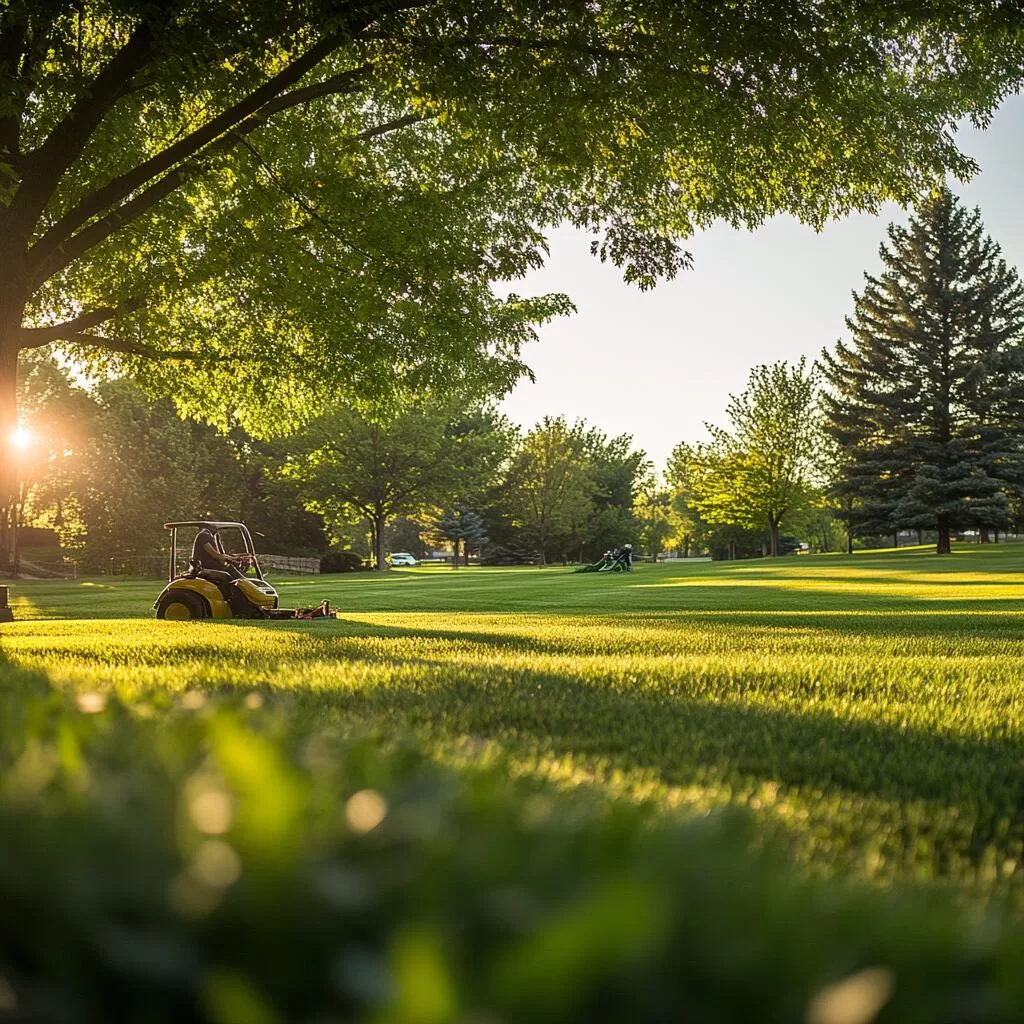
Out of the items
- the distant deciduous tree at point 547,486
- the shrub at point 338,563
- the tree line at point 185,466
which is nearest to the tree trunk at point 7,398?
the tree line at point 185,466

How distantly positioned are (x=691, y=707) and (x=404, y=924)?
171 inches

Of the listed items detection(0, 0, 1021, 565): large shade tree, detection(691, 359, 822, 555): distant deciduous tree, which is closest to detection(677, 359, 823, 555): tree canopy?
detection(691, 359, 822, 555): distant deciduous tree

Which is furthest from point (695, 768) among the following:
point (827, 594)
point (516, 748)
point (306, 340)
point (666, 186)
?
point (827, 594)

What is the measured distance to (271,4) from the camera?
8.34m

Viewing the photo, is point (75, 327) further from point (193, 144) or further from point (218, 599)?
point (193, 144)

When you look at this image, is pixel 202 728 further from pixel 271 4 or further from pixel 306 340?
pixel 306 340

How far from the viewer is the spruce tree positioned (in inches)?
1971

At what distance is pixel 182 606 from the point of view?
16.6 m

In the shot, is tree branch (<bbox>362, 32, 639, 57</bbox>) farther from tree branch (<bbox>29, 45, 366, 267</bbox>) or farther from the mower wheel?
the mower wheel

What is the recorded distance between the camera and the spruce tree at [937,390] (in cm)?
5006

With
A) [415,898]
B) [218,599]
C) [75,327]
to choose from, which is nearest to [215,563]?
[218,599]

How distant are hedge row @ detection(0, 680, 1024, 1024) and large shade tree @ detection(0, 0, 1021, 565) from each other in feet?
27.8

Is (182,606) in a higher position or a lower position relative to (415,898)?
lower

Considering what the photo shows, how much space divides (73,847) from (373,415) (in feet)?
51.4
